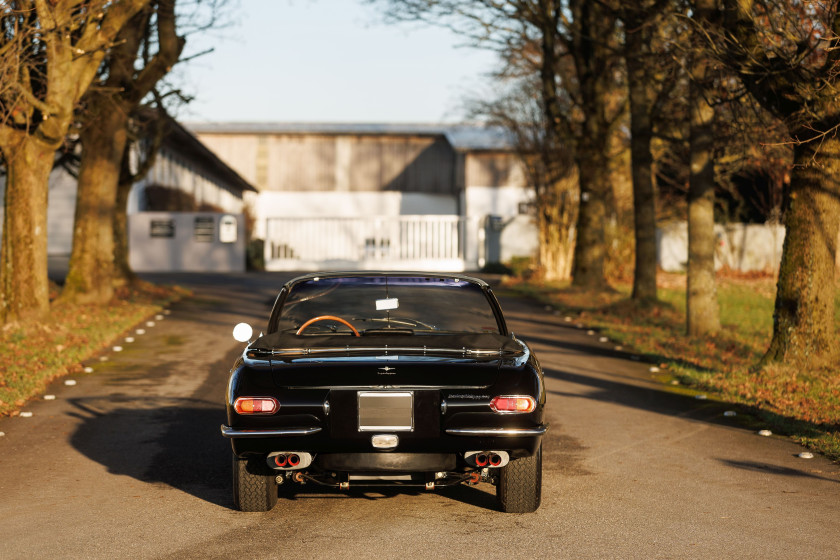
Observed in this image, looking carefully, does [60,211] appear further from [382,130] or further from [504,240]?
[382,130]

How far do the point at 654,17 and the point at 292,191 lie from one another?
157 ft

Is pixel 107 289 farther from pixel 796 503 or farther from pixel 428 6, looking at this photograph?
pixel 796 503

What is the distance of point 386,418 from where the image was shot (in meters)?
5.71

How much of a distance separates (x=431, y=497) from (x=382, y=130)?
56.7 meters

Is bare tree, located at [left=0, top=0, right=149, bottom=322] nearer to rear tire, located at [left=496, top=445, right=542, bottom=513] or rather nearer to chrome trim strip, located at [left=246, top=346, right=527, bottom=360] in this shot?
chrome trim strip, located at [left=246, top=346, right=527, bottom=360]

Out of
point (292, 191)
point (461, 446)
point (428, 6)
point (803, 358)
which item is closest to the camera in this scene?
point (461, 446)

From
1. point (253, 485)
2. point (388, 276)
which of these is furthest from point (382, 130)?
point (253, 485)

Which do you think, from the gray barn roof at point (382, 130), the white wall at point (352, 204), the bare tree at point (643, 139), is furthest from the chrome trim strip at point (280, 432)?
the white wall at point (352, 204)

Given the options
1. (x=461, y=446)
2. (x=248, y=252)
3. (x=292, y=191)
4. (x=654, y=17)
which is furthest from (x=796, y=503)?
(x=292, y=191)

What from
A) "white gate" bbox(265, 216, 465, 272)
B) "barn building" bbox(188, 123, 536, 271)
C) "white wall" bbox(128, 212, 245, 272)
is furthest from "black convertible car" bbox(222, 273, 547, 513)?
"barn building" bbox(188, 123, 536, 271)

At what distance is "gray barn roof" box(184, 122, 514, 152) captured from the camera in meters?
53.8

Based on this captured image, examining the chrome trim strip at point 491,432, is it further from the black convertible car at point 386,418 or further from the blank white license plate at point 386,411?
the blank white license plate at point 386,411

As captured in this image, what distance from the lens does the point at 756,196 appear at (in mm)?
40875

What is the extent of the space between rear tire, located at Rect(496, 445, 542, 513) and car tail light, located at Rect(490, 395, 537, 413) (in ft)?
1.18
